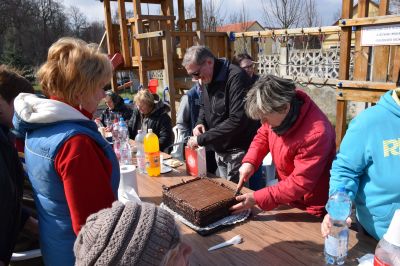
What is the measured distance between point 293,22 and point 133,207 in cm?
1319

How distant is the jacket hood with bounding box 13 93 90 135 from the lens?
4.13ft

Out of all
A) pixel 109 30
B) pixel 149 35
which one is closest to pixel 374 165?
pixel 149 35

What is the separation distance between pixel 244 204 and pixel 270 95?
60 centimetres

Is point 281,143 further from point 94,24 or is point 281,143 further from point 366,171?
point 94,24

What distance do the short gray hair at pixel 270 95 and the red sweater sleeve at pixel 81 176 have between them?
2.92ft

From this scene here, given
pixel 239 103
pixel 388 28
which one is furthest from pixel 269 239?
pixel 388 28

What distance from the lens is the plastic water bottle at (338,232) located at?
52.2 inches

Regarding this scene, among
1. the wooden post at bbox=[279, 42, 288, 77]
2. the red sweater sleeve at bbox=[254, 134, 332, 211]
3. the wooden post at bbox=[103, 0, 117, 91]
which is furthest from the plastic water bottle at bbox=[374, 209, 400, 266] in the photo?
the wooden post at bbox=[279, 42, 288, 77]

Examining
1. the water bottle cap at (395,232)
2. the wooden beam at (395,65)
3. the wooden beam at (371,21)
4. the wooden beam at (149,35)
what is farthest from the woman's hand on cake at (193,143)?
the wooden beam at (149,35)

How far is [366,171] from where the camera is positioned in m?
1.49

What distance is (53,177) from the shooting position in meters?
1.26

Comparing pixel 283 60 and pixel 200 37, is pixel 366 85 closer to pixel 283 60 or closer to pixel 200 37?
pixel 200 37

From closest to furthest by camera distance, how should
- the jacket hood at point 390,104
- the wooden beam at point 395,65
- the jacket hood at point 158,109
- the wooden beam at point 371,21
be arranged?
the jacket hood at point 390,104
the wooden beam at point 371,21
the wooden beam at point 395,65
the jacket hood at point 158,109

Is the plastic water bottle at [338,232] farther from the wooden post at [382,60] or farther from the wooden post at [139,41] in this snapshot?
the wooden post at [139,41]
